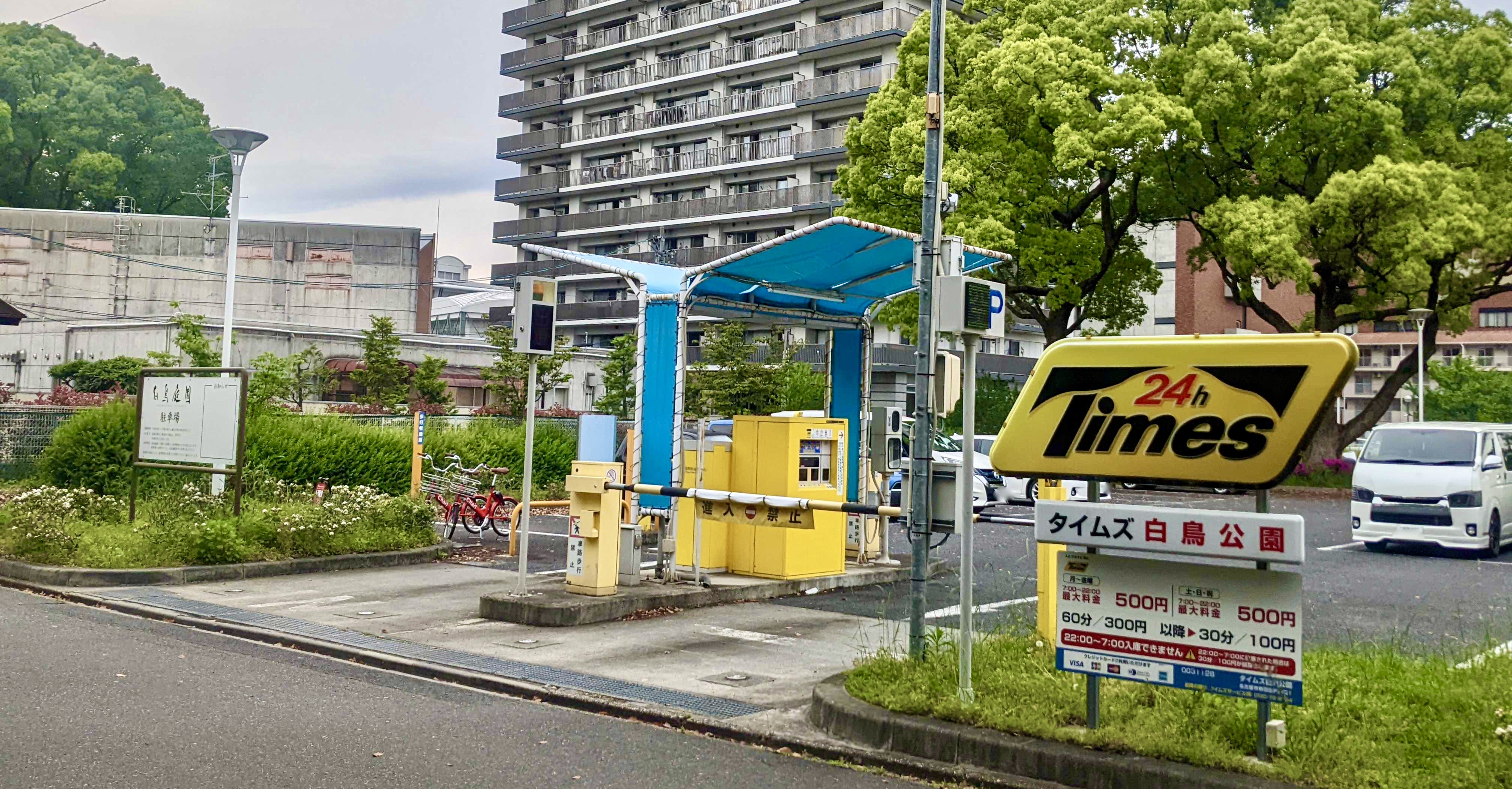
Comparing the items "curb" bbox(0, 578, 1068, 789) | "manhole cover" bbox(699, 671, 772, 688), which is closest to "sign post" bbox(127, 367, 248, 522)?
"curb" bbox(0, 578, 1068, 789)

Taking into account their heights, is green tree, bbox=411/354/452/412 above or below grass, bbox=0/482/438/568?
above

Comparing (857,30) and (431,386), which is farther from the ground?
(857,30)

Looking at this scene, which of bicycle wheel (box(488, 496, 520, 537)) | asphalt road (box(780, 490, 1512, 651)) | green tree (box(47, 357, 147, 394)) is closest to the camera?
asphalt road (box(780, 490, 1512, 651))

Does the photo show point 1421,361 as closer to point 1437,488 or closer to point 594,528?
point 1437,488

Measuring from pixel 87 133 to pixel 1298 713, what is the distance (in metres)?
71.6

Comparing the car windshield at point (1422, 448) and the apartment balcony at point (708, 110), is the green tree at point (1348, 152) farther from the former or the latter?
the apartment balcony at point (708, 110)

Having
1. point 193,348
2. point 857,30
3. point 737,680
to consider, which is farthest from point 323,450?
point 857,30

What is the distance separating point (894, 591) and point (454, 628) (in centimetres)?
494

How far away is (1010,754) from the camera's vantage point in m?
6.27

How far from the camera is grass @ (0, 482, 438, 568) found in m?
13.1

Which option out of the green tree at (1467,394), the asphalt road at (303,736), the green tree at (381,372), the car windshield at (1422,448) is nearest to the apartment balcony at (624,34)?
the green tree at (381,372)

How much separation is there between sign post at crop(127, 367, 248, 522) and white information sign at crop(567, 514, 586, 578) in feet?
15.8

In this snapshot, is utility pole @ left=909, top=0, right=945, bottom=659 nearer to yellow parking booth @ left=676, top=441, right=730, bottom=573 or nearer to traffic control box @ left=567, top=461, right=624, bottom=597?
traffic control box @ left=567, top=461, right=624, bottom=597

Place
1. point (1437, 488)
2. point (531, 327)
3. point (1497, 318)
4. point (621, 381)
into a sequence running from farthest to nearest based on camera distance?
point (1497, 318), point (621, 381), point (1437, 488), point (531, 327)
